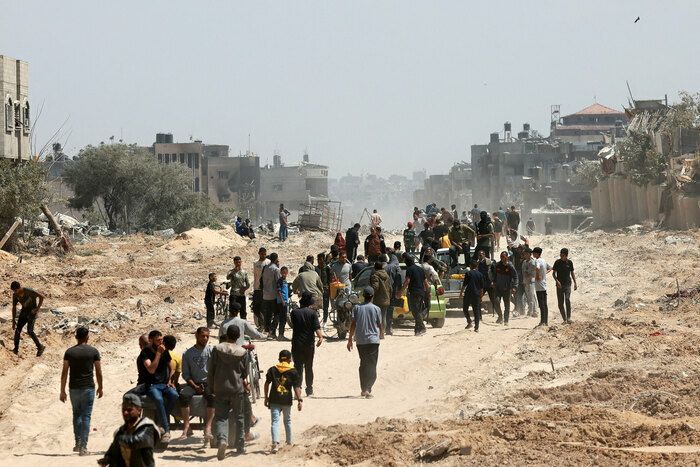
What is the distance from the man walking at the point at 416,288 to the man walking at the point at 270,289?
7.20 feet

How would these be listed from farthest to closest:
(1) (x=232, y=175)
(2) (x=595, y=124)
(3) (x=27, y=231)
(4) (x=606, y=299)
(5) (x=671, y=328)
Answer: (2) (x=595, y=124)
(1) (x=232, y=175)
(3) (x=27, y=231)
(4) (x=606, y=299)
(5) (x=671, y=328)

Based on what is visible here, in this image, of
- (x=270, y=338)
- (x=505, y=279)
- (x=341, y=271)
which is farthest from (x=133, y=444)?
(x=505, y=279)

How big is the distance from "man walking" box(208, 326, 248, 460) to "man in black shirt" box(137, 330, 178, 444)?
0.57 meters

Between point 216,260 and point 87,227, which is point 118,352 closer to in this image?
point 216,260

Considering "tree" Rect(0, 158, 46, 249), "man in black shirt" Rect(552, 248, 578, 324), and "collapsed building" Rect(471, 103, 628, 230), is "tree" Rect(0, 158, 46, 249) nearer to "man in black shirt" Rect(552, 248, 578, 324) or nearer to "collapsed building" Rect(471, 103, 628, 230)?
"man in black shirt" Rect(552, 248, 578, 324)

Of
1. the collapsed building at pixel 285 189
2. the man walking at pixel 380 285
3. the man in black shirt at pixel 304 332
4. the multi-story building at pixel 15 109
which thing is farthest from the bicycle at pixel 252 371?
the collapsed building at pixel 285 189

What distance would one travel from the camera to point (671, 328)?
21.0 m

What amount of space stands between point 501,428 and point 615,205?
54.0 meters

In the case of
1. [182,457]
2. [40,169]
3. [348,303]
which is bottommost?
[182,457]

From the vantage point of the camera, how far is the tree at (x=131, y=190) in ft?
247

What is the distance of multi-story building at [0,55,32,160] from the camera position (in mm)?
45906

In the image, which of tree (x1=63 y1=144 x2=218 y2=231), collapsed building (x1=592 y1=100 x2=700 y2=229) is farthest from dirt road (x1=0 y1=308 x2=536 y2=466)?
tree (x1=63 y1=144 x2=218 y2=231)

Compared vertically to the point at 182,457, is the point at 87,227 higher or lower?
higher

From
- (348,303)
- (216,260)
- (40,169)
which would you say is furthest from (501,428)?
(40,169)
